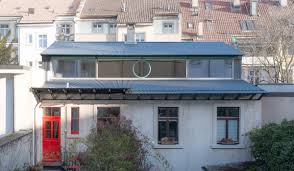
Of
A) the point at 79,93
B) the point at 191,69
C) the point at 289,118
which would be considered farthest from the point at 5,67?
the point at 289,118

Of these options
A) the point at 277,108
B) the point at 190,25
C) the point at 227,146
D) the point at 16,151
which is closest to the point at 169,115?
the point at 227,146

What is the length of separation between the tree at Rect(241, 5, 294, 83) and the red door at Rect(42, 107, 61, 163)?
22973mm

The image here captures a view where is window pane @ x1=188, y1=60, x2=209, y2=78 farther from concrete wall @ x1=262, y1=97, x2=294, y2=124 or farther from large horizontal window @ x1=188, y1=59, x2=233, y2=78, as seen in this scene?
concrete wall @ x1=262, y1=97, x2=294, y2=124

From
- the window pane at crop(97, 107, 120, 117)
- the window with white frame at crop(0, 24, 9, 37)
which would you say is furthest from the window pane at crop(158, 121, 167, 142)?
the window with white frame at crop(0, 24, 9, 37)

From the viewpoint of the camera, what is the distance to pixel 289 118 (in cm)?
2580

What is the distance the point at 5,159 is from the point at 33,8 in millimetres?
42621

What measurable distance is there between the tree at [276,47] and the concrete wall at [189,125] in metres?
19.0

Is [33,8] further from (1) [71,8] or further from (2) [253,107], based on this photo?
(2) [253,107]

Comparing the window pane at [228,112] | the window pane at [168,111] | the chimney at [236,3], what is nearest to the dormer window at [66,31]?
the chimney at [236,3]

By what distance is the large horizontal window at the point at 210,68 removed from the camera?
86.1 ft

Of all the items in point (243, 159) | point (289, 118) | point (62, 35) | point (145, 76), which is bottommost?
point (243, 159)

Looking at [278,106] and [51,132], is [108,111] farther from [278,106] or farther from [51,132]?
[278,106]

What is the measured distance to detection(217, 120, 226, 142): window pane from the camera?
24733mm

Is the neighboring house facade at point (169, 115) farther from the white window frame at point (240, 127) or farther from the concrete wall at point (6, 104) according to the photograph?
the concrete wall at point (6, 104)
